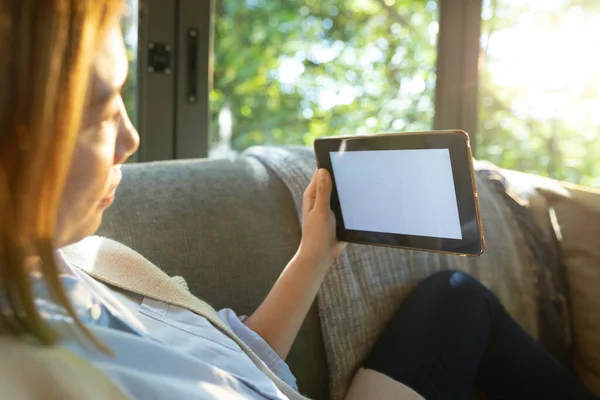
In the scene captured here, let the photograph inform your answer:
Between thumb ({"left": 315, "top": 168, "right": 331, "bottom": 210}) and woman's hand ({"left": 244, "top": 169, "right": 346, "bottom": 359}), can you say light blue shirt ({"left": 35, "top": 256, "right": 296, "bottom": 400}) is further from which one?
thumb ({"left": 315, "top": 168, "right": 331, "bottom": 210})

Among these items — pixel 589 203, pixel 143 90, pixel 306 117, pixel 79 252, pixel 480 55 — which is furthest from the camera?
pixel 306 117

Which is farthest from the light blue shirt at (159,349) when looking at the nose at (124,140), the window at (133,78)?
the window at (133,78)

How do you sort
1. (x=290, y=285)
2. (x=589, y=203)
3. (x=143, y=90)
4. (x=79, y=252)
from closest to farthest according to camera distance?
(x=79, y=252)
(x=290, y=285)
(x=589, y=203)
(x=143, y=90)

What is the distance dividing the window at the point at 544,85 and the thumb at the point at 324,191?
3.61 feet

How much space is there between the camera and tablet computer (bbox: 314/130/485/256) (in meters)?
0.66

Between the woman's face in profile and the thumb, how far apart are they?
0.35 m

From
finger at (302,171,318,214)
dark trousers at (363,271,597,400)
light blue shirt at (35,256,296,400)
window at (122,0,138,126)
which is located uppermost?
window at (122,0,138,126)

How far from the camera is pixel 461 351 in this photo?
0.86 meters

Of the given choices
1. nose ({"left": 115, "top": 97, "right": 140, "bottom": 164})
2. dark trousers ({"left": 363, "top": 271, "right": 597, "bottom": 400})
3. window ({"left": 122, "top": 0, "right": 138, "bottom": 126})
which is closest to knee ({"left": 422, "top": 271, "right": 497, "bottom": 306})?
dark trousers ({"left": 363, "top": 271, "right": 597, "bottom": 400})

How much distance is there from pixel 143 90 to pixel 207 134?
198 mm

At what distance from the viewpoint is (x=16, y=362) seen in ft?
1.26

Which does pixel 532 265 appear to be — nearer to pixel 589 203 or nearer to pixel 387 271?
pixel 589 203

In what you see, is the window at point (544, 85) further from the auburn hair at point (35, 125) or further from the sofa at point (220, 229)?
the auburn hair at point (35, 125)

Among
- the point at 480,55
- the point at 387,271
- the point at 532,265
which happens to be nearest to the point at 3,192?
the point at 387,271
